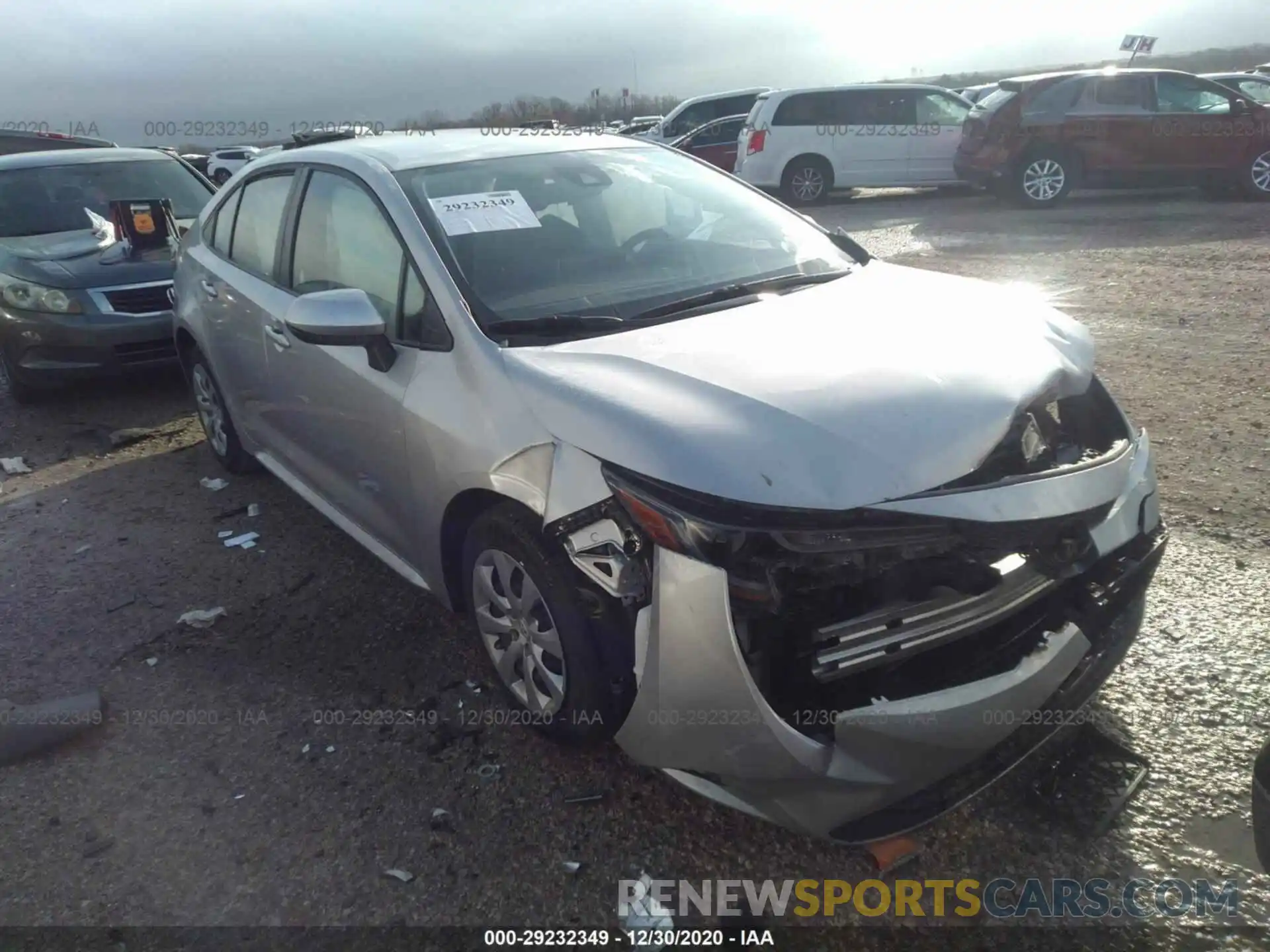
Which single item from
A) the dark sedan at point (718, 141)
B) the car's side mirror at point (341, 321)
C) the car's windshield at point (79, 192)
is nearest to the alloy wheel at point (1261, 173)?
the dark sedan at point (718, 141)

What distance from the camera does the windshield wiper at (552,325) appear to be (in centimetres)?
275

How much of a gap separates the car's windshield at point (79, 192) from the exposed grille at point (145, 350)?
4.85 ft

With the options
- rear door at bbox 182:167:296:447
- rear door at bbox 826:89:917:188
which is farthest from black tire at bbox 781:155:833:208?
rear door at bbox 182:167:296:447

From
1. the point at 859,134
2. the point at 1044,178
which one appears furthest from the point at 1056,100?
the point at 859,134

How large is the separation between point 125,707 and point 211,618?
1.75 ft

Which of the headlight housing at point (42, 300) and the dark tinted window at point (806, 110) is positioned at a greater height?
the dark tinted window at point (806, 110)

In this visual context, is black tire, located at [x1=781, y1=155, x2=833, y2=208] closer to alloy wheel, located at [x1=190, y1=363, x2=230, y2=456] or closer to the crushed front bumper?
alloy wheel, located at [x1=190, y1=363, x2=230, y2=456]

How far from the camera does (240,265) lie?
165 inches

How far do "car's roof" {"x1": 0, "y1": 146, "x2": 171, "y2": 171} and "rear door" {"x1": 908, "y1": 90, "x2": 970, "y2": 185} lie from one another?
10285 mm

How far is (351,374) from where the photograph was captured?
315cm

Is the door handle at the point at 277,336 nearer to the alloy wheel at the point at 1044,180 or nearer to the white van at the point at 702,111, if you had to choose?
the alloy wheel at the point at 1044,180

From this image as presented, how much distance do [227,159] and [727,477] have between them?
26.8 meters

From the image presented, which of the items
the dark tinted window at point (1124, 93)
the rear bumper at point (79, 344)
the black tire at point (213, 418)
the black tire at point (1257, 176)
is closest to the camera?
the black tire at point (213, 418)

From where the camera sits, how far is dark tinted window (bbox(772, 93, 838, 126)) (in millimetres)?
13852
